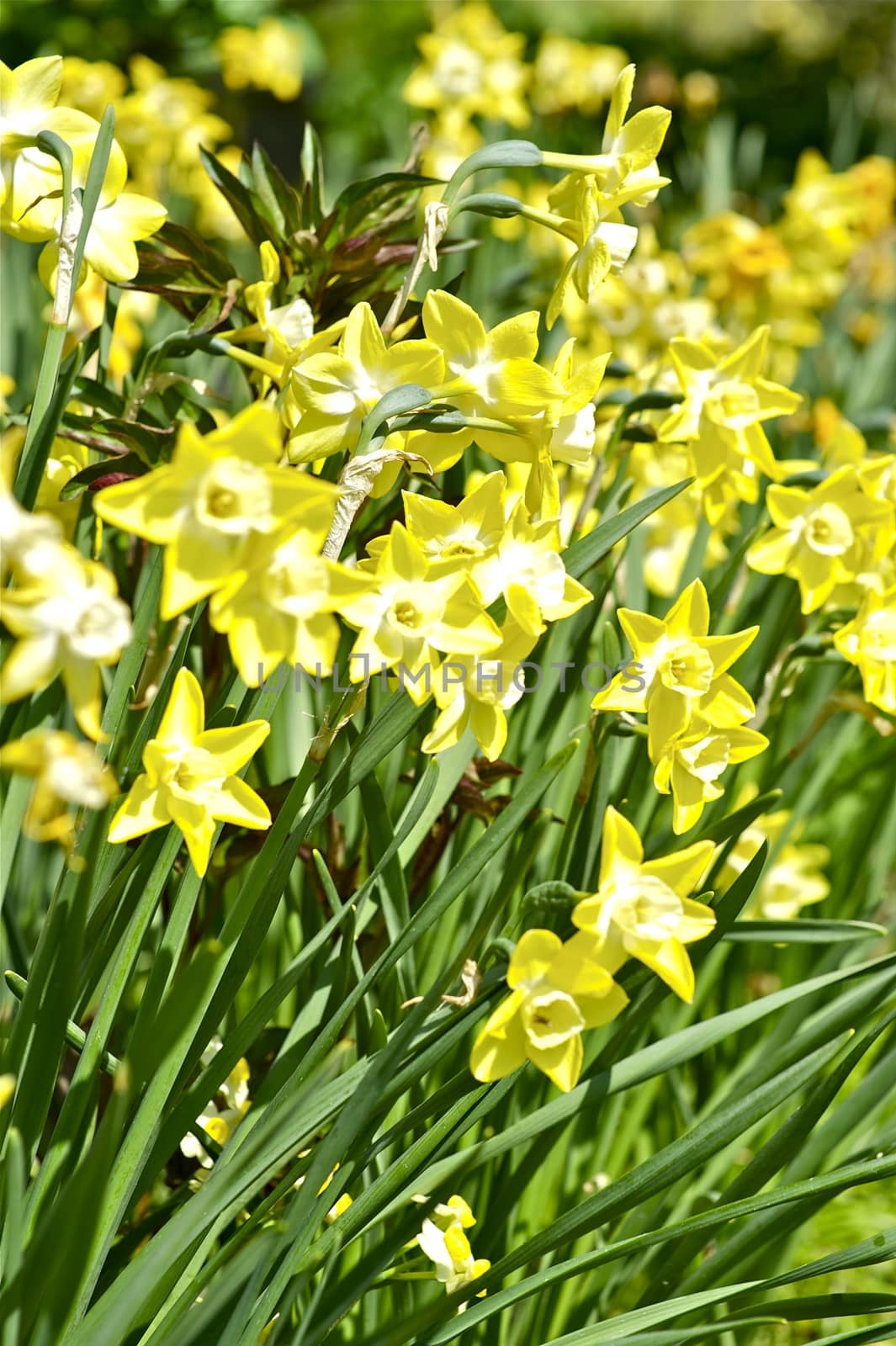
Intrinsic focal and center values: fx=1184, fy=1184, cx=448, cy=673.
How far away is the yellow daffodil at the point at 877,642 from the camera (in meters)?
1.24

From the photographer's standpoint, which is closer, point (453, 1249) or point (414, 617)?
point (414, 617)

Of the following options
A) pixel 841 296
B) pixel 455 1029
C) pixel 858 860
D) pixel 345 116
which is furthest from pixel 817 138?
pixel 455 1029

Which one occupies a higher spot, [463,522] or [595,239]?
[595,239]

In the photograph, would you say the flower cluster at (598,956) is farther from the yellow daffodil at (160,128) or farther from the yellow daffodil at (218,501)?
the yellow daffodil at (160,128)

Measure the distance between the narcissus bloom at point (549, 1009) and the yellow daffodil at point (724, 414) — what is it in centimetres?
64

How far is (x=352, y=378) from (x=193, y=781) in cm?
32

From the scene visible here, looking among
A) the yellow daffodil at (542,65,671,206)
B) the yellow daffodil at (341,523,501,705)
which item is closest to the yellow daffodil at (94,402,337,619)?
the yellow daffodil at (341,523,501,705)

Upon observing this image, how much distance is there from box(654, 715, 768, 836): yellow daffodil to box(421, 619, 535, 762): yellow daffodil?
139 mm

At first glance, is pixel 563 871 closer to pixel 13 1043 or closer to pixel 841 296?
pixel 13 1043

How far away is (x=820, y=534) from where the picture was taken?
1355 millimetres

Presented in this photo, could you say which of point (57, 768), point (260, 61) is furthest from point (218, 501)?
point (260, 61)

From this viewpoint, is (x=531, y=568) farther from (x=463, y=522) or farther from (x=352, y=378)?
(x=352, y=378)

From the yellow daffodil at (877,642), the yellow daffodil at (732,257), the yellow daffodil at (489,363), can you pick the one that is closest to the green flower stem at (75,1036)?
the yellow daffodil at (489,363)

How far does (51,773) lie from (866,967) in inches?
30.9
